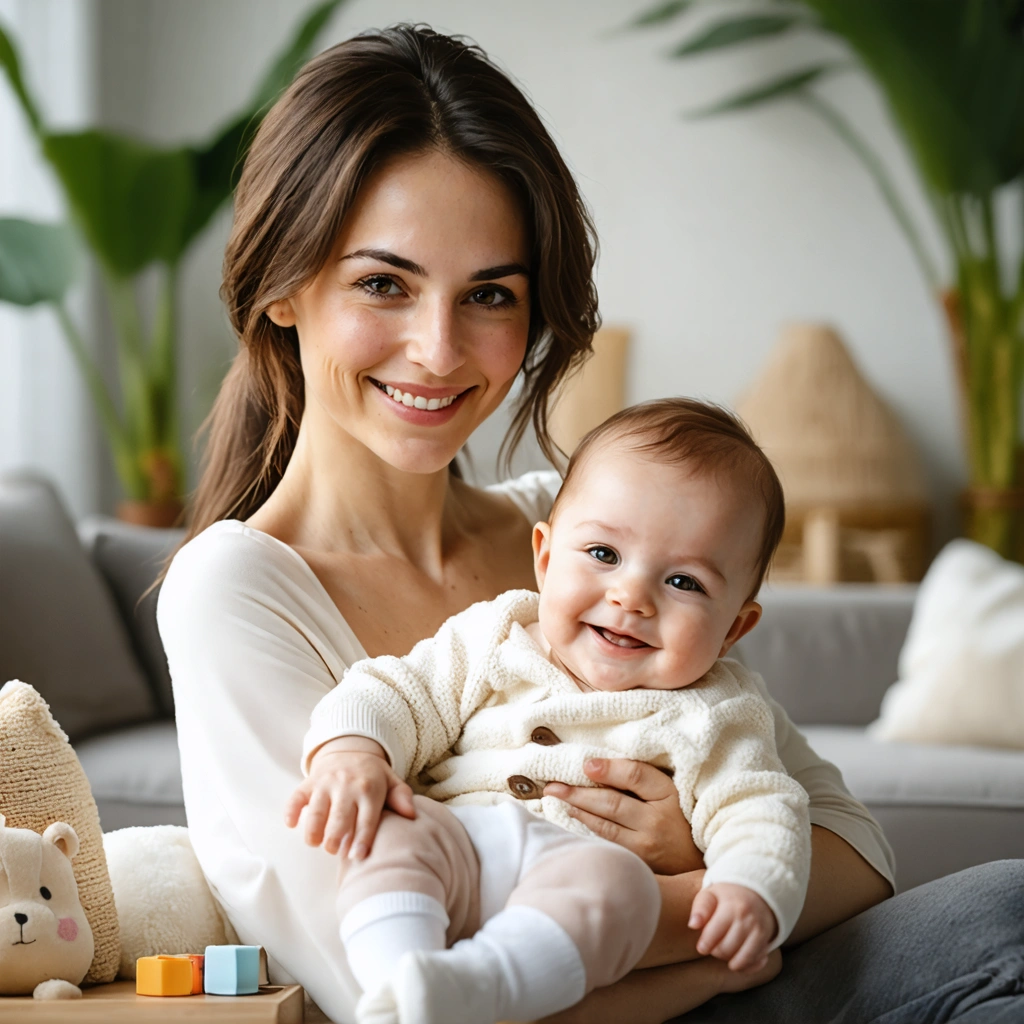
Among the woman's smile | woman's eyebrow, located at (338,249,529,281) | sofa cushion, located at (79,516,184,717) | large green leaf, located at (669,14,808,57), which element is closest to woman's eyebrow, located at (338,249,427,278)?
woman's eyebrow, located at (338,249,529,281)

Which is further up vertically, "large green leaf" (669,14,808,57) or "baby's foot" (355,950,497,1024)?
"large green leaf" (669,14,808,57)

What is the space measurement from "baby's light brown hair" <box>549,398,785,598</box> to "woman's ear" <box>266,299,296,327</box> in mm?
358

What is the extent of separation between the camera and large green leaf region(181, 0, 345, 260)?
386 centimetres

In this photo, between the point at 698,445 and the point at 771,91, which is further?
the point at 771,91

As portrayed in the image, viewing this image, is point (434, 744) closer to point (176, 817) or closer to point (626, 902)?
point (626, 902)

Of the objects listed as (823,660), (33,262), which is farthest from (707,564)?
(33,262)

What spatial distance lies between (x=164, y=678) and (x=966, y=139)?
293 centimetres

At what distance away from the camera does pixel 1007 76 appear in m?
4.00

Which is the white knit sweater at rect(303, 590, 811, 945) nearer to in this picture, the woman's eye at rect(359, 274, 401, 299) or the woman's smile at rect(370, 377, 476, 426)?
the woman's smile at rect(370, 377, 476, 426)

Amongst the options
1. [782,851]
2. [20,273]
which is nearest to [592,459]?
[782,851]

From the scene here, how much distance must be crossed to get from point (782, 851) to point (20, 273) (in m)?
3.11

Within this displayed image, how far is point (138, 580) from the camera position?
2.88 metres

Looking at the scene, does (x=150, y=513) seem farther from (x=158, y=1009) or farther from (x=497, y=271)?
(x=158, y=1009)

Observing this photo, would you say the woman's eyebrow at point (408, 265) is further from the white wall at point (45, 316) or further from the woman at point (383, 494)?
the white wall at point (45, 316)
